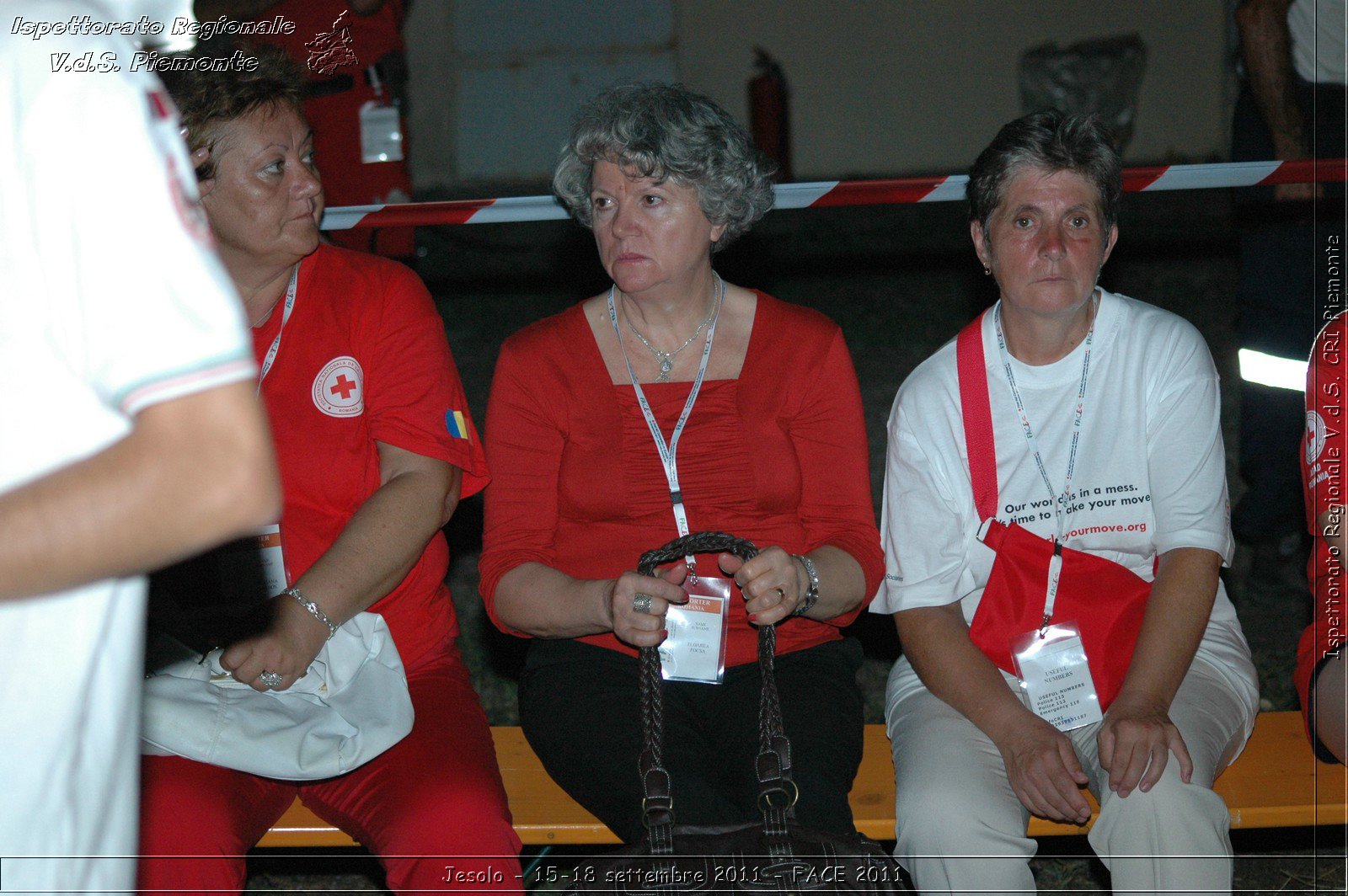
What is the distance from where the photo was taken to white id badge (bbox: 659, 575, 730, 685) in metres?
2.48

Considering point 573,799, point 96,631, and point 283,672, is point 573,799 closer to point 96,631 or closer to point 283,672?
point 283,672

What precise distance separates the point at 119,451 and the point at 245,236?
5.64 feet

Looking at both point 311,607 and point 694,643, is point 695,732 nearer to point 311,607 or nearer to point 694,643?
point 694,643

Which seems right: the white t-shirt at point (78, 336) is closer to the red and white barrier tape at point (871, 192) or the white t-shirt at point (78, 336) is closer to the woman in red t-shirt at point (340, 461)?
the woman in red t-shirt at point (340, 461)

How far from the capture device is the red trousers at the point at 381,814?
2.13 meters

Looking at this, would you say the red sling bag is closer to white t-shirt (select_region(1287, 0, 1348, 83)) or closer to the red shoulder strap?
the red shoulder strap

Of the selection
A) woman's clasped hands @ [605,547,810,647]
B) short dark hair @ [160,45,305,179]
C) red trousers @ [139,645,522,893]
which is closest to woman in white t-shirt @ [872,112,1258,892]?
woman's clasped hands @ [605,547,810,647]

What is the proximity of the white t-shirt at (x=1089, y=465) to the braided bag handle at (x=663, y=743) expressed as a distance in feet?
1.46

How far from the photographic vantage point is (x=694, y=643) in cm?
249

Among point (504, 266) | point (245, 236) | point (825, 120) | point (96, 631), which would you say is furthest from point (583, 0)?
point (96, 631)

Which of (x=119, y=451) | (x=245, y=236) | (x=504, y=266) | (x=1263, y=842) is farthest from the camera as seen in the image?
(x=504, y=266)

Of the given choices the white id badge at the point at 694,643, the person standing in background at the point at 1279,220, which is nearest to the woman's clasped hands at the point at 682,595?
the white id badge at the point at 694,643

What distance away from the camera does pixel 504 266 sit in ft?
36.0

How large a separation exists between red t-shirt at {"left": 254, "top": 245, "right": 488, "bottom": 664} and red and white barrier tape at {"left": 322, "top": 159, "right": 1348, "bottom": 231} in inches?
30.6
